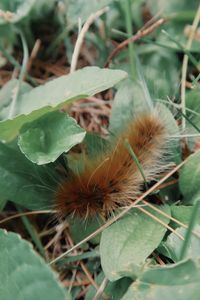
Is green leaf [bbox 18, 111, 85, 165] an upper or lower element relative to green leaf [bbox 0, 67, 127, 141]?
lower

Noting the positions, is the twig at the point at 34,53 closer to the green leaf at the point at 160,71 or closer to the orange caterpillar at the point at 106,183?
the green leaf at the point at 160,71

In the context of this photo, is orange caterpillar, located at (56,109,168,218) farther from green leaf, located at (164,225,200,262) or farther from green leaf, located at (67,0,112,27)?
green leaf, located at (67,0,112,27)

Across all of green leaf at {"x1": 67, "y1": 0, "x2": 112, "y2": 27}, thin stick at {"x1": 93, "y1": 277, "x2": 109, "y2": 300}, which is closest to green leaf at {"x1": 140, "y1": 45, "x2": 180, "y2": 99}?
green leaf at {"x1": 67, "y1": 0, "x2": 112, "y2": 27}

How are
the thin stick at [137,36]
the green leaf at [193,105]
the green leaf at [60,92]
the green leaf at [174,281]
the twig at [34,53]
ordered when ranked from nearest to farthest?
1. the green leaf at [174,281]
2. the green leaf at [60,92]
3. the green leaf at [193,105]
4. the thin stick at [137,36]
5. the twig at [34,53]

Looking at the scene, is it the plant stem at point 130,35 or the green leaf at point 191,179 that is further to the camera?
the plant stem at point 130,35

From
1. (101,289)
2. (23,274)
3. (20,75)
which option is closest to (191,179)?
(101,289)

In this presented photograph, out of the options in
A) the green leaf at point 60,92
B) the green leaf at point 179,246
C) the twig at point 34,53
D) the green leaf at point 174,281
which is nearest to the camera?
the green leaf at point 174,281

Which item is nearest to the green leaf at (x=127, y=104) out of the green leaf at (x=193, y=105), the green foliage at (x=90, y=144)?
the green foliage at (x=90, y=144)
